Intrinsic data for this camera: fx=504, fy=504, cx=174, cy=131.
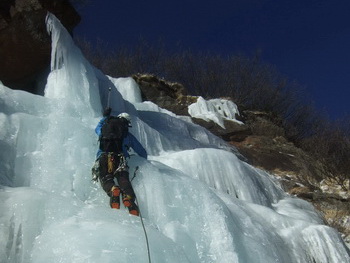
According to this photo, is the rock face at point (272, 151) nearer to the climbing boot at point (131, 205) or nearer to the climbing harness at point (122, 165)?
the climbing harness at point (122, 165)

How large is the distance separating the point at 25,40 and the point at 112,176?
10.3 feet

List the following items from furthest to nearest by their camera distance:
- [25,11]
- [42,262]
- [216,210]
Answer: [25,11] < [216,210] < [42,262]

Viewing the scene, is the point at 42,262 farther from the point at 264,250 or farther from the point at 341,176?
the point at 341,176

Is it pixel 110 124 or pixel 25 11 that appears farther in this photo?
pixel 25 11

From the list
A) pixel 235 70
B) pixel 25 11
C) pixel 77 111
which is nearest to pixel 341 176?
pixel 77 111

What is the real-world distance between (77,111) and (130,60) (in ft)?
39.7

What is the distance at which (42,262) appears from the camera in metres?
2.94

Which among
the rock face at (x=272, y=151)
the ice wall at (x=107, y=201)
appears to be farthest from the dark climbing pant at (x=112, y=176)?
the rock face at (x=272, y=151)

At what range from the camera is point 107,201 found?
4.20 meters

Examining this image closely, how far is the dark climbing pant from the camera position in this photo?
406cm

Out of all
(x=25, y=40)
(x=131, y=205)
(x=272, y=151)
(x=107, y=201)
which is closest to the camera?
(x=131, y=205)

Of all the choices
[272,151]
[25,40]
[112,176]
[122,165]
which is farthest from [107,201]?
[272,151]

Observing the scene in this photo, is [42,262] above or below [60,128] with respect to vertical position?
below

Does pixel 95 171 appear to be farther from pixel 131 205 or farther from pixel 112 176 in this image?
pixel 131 205
